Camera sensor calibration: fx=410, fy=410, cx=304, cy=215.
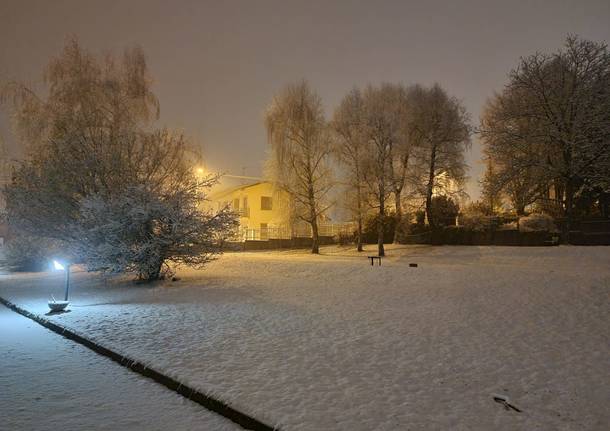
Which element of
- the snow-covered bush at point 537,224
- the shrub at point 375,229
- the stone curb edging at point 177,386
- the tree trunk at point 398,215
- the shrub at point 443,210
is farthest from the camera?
the shrub at point 375,229

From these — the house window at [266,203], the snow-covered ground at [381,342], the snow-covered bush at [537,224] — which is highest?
the house window at [266,203]

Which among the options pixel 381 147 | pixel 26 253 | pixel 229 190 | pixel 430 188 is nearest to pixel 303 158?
pixel 381 147

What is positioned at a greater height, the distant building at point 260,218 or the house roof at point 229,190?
the house roof at point 229,190

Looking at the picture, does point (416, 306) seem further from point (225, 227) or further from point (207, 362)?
point (225, 227)

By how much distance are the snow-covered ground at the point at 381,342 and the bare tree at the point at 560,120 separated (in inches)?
215

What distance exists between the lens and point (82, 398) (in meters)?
5.11

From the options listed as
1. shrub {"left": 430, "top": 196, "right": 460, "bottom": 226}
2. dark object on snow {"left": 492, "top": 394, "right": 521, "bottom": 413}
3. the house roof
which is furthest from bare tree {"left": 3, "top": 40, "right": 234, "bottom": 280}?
the house roof

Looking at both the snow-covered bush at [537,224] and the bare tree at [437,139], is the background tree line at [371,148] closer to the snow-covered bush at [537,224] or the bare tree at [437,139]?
the bare tree at [437,139]

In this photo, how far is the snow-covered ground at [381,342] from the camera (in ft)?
15.0

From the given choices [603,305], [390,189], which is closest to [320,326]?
[603,305]

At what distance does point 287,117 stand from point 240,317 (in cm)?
2163

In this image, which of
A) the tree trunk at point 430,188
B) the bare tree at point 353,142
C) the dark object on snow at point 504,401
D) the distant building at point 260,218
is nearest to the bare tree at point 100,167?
the bare tree at point 353,142

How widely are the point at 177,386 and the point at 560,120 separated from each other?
21.1m

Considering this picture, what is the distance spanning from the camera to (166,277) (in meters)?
17.0
